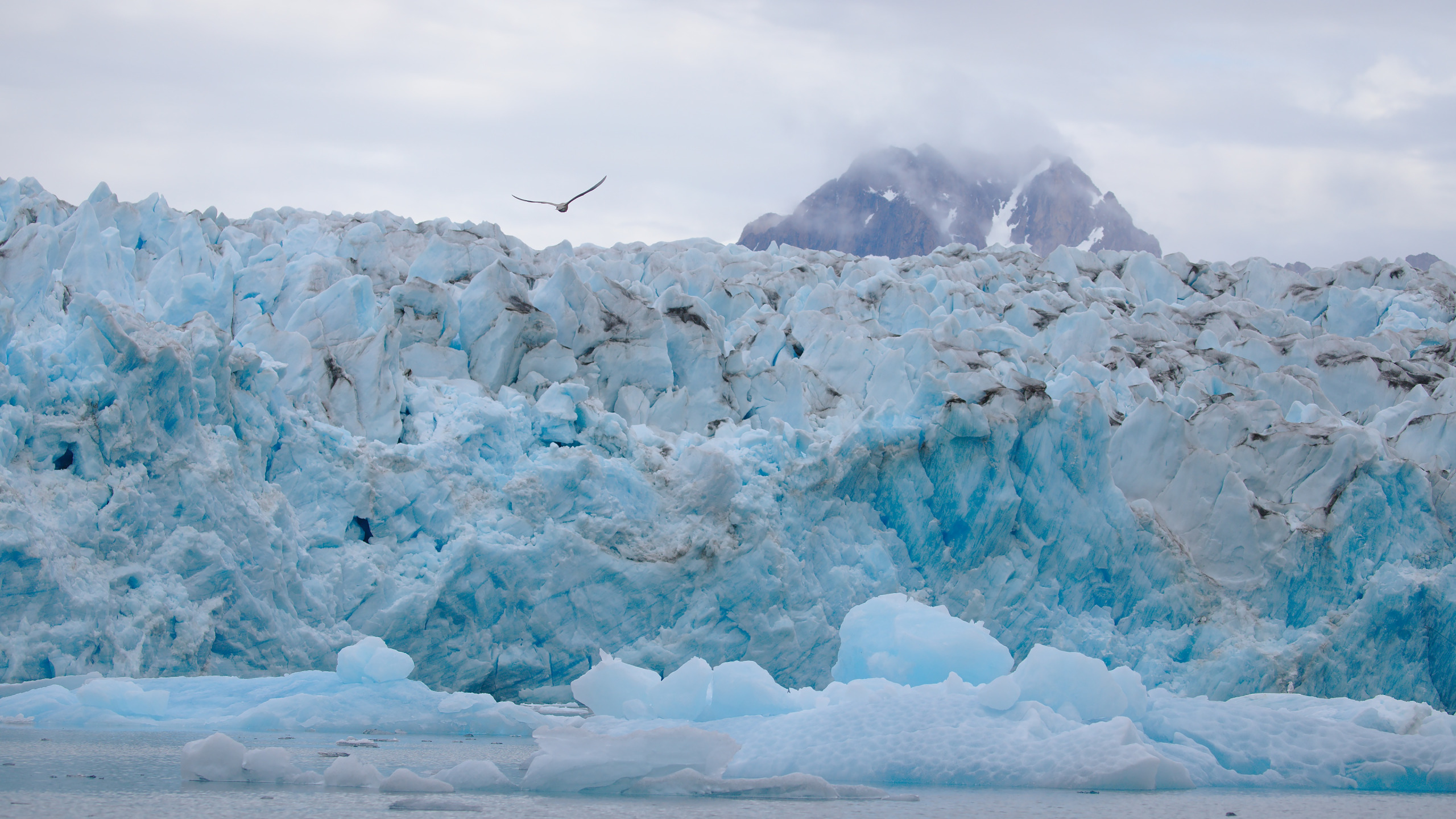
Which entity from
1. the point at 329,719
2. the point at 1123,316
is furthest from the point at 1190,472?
the point at 329,719

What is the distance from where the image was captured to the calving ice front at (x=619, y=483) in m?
7.11

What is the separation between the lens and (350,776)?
14.0 feet

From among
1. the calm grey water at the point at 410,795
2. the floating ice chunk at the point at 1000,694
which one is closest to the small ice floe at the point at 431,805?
the calm grey water at the point at 410,795

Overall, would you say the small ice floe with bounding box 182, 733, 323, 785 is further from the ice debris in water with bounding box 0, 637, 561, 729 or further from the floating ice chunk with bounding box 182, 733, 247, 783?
the ice debris in water with bounding box 0, 637, 561, 729

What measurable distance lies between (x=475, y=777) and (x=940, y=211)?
2567 centimetres

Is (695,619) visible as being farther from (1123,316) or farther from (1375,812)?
(1123,316)

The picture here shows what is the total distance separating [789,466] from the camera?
8938 mm

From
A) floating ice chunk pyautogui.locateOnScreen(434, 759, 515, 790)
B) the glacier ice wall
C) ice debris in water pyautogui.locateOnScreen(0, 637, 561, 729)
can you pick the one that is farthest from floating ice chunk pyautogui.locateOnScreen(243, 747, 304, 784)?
the glacier ice wall

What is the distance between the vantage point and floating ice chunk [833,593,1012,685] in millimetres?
6547

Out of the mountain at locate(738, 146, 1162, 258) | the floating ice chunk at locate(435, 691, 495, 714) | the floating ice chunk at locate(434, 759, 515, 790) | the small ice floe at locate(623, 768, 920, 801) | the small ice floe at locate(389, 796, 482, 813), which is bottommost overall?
the floating ice chunk at locate(435, 691, 495, 714)

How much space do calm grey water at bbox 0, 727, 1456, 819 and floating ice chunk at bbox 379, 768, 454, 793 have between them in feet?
0.23

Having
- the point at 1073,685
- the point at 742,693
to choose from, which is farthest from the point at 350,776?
the point at 1073,685

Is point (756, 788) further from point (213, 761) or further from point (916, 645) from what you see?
point (916, 645)

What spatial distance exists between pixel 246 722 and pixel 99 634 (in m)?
1.28
